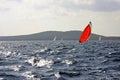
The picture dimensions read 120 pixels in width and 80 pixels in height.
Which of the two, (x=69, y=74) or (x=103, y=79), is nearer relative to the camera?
(x=103, y=79)

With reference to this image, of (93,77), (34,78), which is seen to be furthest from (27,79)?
(93,77)

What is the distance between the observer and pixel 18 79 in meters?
27.7

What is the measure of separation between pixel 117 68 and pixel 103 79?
774 cm

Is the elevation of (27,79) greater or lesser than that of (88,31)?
lesser

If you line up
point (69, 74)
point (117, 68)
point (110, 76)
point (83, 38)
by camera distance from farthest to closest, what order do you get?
point (117, 68) → point (69, 74) → point (110, 76) → point (83, 38)

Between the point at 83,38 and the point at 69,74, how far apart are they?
391 inches

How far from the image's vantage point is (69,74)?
98.6 feet

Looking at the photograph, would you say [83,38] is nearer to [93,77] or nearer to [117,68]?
[93,77]

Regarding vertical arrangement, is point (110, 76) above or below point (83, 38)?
below

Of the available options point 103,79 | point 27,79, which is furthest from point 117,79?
point 27,79

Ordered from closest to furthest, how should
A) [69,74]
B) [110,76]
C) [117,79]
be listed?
[117,79], [110,76], [69,74]

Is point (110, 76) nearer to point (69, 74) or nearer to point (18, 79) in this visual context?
point (69, 74)

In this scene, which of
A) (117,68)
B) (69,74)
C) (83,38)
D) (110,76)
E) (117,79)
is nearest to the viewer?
(83,38)

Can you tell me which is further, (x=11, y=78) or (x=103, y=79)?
(x=11, y=78)
